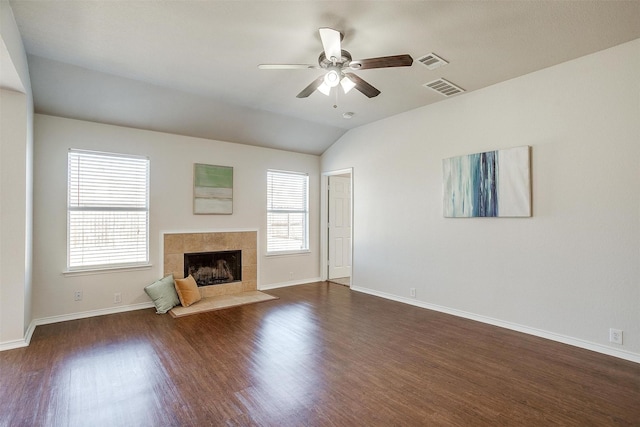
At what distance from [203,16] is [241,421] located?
10.1 feet

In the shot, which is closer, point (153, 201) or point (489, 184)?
point (489, 184)

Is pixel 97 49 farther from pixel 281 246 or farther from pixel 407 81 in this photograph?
pixel 281 246

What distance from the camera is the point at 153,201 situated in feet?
15.8

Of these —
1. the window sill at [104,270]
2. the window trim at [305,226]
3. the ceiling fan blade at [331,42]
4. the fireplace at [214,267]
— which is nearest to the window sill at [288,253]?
the window trim at [305,226]

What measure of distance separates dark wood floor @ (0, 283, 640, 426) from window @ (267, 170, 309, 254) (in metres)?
2.34

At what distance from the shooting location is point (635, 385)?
254 centimetres

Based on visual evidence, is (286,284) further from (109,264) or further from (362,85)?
(362,85)

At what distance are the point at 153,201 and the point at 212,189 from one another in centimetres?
92

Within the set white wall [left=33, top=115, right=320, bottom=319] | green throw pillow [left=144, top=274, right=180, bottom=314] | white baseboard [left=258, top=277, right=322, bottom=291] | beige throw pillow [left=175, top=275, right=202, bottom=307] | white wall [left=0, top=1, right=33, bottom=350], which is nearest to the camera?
white wall [left=0, top=1, right=33, bottom=350]

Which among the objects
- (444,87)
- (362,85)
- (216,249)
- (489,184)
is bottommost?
(216,249)

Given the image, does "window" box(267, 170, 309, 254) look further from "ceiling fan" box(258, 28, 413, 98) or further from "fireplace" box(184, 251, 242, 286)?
"ceiling fan" box(258, 28, 413, 98)

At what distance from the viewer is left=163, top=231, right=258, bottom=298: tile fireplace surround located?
496 cm

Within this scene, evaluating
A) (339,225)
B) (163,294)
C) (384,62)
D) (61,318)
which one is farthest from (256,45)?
(339,225)

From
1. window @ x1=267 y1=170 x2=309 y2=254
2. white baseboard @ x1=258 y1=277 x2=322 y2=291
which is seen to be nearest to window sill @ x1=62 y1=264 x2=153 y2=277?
white baseboard @ x1=258 y1=277 x2=322 y2=291
